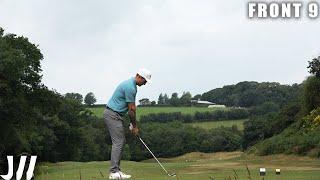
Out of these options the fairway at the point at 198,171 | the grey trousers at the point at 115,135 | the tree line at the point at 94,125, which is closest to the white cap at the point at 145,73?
the grey trousers at the point at 115,135

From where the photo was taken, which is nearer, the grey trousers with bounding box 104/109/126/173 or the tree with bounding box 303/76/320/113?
the grey trousers with bounding box 104/109/126/173

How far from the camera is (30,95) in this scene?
56219mm

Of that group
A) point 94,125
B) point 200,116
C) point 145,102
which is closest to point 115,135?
point 94,125

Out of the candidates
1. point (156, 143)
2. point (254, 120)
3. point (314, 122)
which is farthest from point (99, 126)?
point (314, 122)

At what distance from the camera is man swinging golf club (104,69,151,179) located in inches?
491

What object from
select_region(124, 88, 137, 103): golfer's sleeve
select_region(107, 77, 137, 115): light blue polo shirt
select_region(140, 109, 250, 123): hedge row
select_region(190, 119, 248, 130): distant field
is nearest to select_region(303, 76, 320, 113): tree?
select_region(107, 77, 137, 115): light blue polo shirt

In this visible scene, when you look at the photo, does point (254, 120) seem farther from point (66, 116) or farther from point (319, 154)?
point (319, 154)

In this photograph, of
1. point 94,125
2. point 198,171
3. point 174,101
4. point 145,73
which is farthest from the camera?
point 174,101

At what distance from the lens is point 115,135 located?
1272 cm

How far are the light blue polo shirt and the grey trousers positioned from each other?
14 centimetres

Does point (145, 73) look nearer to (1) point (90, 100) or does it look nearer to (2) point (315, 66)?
(2) point (315, 66)

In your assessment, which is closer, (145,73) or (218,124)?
(145,73)

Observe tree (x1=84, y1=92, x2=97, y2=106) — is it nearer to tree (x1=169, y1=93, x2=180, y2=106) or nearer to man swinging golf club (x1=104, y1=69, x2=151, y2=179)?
tree (x1=169, y1=93, x2=180, y2=106)

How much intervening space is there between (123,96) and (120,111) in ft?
0.97
